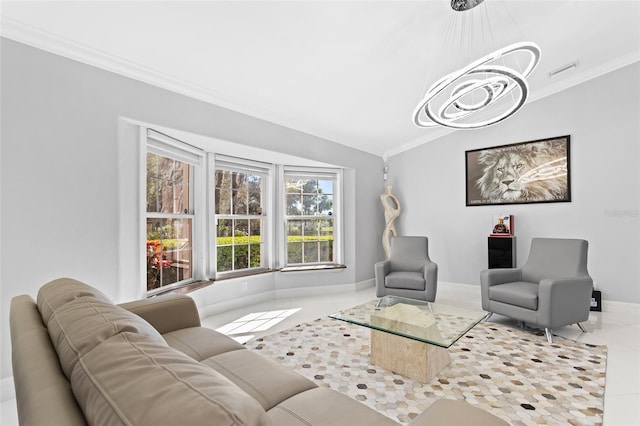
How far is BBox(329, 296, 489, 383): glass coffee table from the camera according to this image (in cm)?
216

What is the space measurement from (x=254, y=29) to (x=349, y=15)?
2.39 ft

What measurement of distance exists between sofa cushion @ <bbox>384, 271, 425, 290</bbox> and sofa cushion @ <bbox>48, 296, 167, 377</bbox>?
356cm

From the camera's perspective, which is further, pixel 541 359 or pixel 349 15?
pixel 541 359

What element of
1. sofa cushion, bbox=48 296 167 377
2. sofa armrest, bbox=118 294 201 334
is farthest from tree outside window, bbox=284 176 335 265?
sofa cushion, bbox=48 296 167 377

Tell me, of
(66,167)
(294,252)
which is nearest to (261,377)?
(66,167)

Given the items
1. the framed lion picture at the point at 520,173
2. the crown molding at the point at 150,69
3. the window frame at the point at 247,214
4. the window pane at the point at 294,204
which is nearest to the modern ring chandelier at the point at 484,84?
the crown molding at the point at 150,69

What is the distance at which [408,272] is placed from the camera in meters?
4.37

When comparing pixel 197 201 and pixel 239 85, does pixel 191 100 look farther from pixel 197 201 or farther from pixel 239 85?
pixel 197 201

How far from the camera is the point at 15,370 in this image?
0.84 metres

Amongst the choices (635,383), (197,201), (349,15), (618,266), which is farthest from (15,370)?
(618,266)

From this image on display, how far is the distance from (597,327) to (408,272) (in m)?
2.03

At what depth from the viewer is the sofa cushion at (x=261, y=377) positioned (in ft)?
4.17

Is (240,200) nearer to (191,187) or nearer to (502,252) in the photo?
(191,187)

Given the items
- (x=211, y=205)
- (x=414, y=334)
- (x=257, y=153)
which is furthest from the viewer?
(x=257, y=153)
